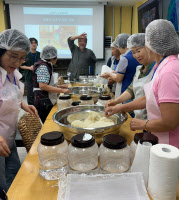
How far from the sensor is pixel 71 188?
2.17 ft

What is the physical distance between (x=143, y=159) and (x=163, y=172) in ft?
0.35

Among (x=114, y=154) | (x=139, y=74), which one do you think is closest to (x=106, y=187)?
(x=114, y=154)

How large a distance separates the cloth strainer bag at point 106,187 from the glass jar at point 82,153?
86 mm

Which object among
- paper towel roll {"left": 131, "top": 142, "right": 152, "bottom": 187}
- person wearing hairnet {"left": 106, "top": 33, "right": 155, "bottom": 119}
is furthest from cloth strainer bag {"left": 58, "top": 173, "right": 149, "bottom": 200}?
person wearing hairnet {"left": 106, "top": 33, "right": 155, "bottom": 119}

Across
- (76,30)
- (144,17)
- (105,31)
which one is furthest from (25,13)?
(144,17)

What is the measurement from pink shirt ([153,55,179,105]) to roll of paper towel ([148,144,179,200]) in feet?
1.16

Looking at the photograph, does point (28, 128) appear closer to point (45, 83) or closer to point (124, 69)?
point (45, 83)

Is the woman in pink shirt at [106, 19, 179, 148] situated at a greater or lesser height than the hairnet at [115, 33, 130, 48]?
lesser

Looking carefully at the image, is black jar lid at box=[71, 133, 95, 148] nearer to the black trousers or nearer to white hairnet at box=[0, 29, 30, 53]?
white hairnet at box=[0, 29, 30, 53]

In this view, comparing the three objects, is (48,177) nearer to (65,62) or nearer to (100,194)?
(100,194)

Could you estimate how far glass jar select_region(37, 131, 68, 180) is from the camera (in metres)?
0.79

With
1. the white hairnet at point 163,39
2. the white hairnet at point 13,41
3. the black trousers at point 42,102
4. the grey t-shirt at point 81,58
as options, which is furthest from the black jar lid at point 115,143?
the grey t-shirt at point 81,58

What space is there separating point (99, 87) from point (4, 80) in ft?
4.42

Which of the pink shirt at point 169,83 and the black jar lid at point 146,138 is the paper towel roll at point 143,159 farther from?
the pink shirt at point 169,83
